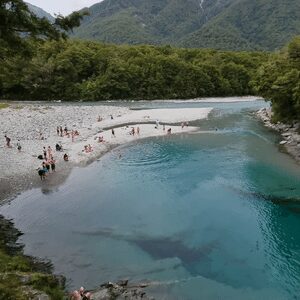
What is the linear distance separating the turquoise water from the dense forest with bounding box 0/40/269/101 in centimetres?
7552

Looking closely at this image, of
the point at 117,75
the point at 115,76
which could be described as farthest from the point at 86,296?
the point at 117,75

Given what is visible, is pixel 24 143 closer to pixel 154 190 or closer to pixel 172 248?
Result: pixel 154 190

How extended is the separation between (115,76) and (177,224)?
94.3 metres

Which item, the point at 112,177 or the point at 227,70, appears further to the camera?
the point at 227,70

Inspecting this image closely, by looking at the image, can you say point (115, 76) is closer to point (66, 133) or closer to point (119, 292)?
point (66, 133)

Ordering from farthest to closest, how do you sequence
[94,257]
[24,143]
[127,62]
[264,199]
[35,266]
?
[127,62] < [24,143] < [264,199] < [94,257] < [35,266]

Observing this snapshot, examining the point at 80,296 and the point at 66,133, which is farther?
the point at 66,133

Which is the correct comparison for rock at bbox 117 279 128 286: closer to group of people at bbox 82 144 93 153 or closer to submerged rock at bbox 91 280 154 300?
submerged rock at bbox 91 280 154 300

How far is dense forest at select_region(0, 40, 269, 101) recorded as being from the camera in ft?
372

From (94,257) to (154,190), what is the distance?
12.2m

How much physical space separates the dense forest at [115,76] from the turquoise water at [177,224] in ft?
248

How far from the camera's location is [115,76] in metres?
115

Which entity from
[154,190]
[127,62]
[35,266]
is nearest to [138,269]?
[35,266]

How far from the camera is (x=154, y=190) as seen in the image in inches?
1309
